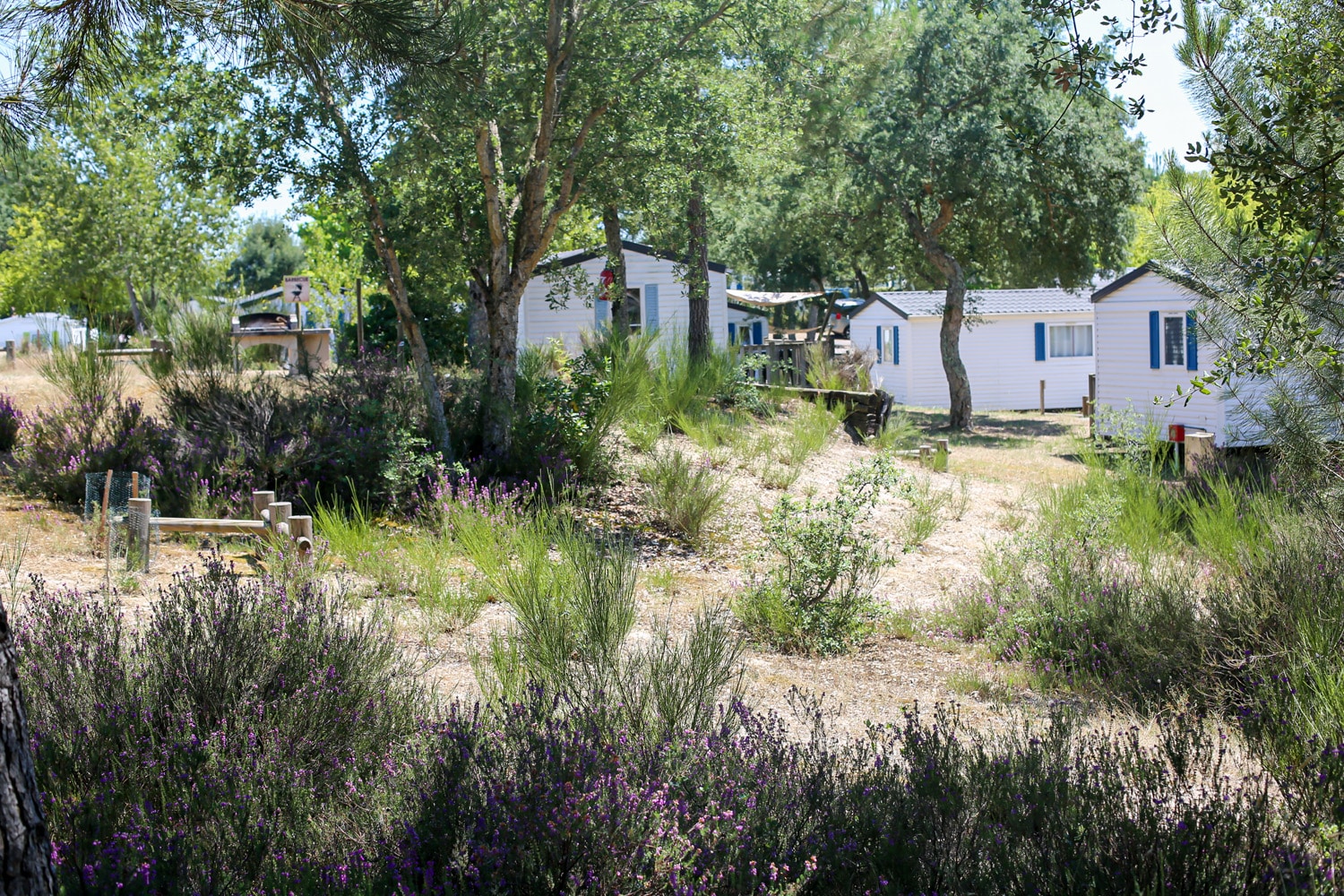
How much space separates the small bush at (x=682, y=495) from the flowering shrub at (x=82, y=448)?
4.20 metres

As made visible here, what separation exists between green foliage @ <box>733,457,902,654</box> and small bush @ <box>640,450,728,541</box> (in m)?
2.43

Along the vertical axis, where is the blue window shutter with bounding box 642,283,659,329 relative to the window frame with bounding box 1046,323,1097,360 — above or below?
above

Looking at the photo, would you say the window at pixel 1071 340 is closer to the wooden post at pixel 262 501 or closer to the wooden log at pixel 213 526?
the wooden post at pixel 262 501

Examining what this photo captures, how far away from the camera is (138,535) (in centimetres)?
706

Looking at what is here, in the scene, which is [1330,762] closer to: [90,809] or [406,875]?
[406,875]

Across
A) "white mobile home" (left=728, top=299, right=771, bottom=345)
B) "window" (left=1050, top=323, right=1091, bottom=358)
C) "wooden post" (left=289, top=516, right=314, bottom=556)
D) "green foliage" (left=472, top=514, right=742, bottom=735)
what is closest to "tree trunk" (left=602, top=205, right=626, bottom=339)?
"wooden post" (left=289, top=516, right=314, bottom=556)

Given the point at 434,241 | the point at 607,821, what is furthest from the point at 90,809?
the point at 434,241

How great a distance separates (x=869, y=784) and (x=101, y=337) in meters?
10.9

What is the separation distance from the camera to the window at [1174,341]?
1905 centimetres

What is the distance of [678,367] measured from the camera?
14125 mm

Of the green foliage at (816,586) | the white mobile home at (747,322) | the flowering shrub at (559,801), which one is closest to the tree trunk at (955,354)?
the white mobile home at (747,322)

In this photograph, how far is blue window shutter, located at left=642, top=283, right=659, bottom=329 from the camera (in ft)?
85.4

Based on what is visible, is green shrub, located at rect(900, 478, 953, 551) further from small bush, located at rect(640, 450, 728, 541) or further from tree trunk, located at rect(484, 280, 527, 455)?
tree trunk, located at rect(484, 280, 527, 455)

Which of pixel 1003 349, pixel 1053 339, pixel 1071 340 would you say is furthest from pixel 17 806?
pixel 1071 340
